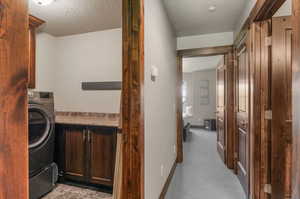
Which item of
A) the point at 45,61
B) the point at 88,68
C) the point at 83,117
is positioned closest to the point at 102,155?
the point at 83,117

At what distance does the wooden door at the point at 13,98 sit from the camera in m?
0.40

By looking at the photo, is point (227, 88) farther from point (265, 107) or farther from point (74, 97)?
point (74, 97)

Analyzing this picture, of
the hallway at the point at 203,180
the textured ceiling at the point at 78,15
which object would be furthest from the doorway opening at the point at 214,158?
the textured ceiling at the point at 78,15

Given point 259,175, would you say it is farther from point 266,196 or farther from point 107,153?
point 107,153

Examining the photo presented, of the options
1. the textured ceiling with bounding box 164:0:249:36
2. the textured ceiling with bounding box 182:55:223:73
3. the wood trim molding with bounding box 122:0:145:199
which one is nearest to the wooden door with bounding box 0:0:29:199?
the wood trim molding with bounding box 122:0:145:199

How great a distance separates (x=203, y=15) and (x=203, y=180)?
258 centimetres

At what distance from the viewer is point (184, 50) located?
11.6 feet

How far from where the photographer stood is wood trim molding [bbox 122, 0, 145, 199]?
1406 mm

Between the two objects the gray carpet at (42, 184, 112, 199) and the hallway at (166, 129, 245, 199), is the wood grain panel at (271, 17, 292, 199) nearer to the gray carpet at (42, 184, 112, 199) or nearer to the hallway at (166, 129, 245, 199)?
the hallway at (166, 129, 245, 199)

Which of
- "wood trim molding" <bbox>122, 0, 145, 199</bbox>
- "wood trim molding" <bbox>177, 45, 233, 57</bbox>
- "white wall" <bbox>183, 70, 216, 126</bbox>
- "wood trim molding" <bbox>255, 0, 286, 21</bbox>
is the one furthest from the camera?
"white wall" <bbox>183, 70, 216, 126</bbox>

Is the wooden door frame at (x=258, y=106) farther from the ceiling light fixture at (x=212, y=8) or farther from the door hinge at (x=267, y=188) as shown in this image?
the ceiling light fixture at (x=212, y=8)

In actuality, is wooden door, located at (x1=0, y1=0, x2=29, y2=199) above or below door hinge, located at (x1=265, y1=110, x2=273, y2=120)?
above

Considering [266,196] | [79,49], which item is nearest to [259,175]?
[266,196]

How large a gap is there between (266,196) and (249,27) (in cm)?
198
